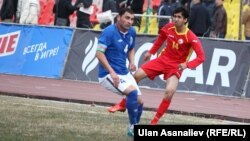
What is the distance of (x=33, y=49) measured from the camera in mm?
24531

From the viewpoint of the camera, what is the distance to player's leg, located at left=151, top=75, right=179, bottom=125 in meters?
14.4

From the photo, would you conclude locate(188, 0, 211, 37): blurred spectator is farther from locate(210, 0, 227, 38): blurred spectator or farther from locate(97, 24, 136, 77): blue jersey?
locate(97, 24, 136, 77): blue jersey

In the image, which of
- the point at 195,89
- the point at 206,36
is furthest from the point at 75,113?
the point at 206,36

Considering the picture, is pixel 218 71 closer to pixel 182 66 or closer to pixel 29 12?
pixel 182 66

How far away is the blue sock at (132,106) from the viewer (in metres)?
13.2

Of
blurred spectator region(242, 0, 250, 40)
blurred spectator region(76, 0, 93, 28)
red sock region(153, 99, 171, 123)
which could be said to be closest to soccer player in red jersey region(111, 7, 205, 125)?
red sock region(153, 99, 171, 123)

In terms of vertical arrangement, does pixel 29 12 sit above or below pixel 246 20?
below

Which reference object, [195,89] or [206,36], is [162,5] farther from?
[195,89]

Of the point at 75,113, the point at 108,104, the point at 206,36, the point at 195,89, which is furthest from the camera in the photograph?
the point at 206,36

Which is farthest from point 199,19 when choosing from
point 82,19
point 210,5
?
point 82,19

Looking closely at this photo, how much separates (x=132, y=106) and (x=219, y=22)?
10.8m

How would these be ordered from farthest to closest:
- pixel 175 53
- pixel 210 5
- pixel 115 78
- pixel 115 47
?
1. pixel 210 5
2. pixel 175 53
3. pixel 115 47
4. pixel 115 78

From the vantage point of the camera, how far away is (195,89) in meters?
21.8

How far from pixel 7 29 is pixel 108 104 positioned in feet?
26.3
